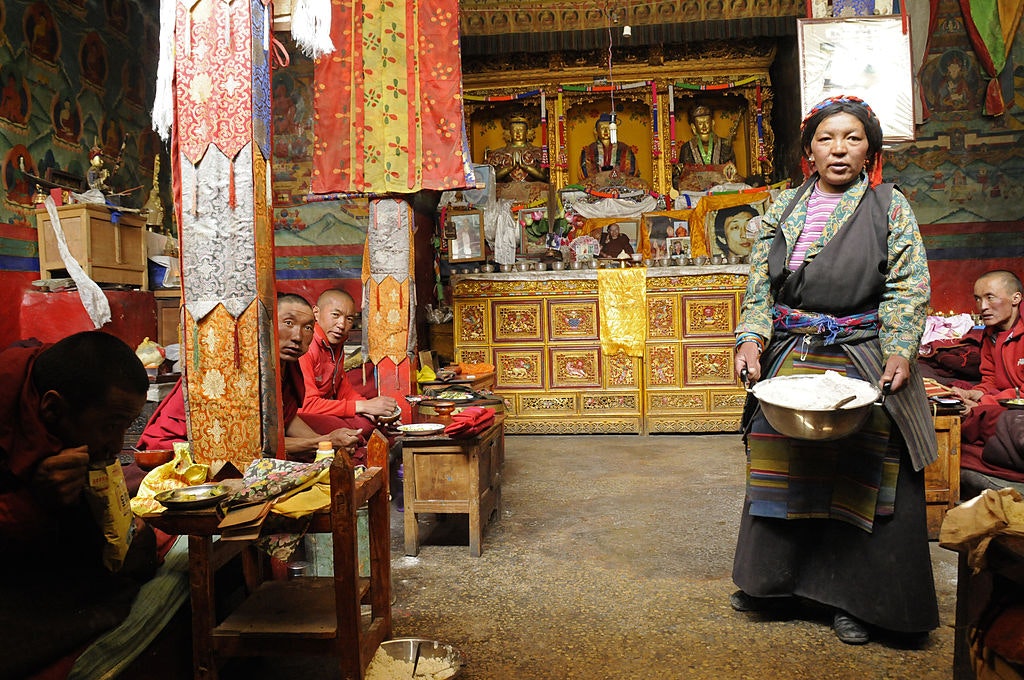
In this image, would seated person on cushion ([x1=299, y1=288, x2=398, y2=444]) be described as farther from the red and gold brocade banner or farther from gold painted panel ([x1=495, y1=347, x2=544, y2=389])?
gold painted panel ([x1=495, y1=347, x2=544, y2=389])

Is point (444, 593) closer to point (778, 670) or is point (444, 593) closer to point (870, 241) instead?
point (778, 670)

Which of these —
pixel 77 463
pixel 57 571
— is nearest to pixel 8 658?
pixel 57 571

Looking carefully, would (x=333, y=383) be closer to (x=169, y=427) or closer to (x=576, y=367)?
(x=169, y=427)

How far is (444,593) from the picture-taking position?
3.04 m

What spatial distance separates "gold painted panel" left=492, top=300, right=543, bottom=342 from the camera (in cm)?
730

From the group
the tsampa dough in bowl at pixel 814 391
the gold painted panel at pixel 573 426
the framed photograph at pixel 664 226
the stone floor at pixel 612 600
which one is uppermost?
the framed photograph at pixel 664 226

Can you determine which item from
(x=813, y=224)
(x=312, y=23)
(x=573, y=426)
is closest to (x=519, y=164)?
(x=573, y=426)

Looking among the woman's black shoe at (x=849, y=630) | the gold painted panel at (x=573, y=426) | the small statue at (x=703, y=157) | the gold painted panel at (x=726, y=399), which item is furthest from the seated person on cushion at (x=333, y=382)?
the small statue at (x=703, y=157)

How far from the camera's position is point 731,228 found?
9555 millimetres

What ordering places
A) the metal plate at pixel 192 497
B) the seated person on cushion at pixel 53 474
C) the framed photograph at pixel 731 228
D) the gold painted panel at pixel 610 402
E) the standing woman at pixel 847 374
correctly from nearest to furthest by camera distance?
the seated person on cushion at pixel 53 474, the metal plate at pixel 192 497, the standing woman at pixel 847 374, the gold painted panel at pixel 610 402, the framed photograph at pixel 731 228

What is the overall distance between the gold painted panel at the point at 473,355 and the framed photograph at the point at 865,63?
13.4ft

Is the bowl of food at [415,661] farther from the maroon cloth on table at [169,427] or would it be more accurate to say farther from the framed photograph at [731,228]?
the framed photograph at [731,228]

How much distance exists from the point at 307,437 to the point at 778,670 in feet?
7.90

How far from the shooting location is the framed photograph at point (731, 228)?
945 cm
